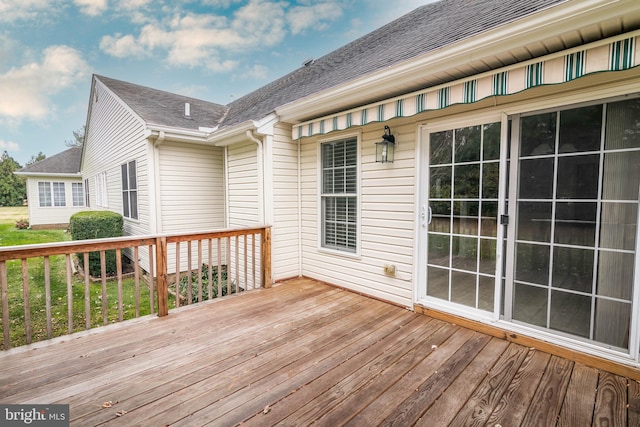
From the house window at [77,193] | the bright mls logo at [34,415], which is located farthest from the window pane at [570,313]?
the house window at [77,193]

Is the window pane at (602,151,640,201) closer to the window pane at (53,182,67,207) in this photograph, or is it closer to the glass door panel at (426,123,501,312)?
the glass door panel at (426,123,501,312)

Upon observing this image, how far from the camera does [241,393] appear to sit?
1.91 meters

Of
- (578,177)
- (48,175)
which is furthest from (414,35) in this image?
(48,175)

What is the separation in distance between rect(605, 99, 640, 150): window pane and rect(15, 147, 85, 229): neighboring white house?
19.1 meters

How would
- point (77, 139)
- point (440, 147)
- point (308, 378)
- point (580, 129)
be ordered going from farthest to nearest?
point (77, 139)
point (440, 147)
point (580, 129)
point (308, 378)

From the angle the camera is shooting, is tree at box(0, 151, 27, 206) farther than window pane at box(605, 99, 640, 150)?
Yes

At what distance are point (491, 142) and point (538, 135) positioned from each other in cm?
37

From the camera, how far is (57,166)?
47.5 ft

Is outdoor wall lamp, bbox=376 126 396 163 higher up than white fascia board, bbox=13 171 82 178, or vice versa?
white fascia board, bbox=13 171 82 178

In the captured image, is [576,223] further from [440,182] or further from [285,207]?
[285,207]

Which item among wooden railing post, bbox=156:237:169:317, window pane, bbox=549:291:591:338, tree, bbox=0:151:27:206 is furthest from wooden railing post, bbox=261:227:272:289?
tree, bbox=0:151:27:206

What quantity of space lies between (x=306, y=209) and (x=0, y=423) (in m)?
3.63

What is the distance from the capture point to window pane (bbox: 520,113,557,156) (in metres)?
2.41

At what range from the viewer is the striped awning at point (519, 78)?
1818 mm
